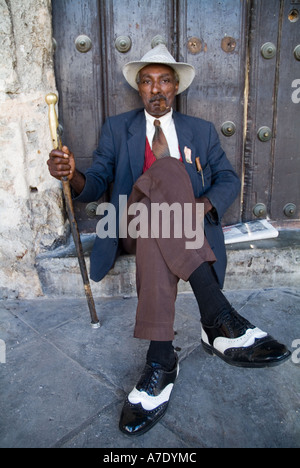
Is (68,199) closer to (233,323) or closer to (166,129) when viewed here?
(166,129)

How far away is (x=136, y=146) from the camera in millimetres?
1999

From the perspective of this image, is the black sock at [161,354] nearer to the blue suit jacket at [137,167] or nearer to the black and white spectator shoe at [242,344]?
the black and white spectator shoe at [242,344]

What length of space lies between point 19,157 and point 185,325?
4.16ft

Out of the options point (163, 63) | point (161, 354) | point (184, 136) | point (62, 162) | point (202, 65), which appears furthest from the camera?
point (202, 65)

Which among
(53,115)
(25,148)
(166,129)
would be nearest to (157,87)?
(166,129)

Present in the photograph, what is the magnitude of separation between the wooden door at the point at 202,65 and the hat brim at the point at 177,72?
13 cm

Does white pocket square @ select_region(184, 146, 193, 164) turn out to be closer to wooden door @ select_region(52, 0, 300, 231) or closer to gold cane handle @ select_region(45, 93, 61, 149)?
wooden door @ select_region(52, 0, 300, 231)

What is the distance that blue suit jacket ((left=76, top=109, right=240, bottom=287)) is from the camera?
6.34ft

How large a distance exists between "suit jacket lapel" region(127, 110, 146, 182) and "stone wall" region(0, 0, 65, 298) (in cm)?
47

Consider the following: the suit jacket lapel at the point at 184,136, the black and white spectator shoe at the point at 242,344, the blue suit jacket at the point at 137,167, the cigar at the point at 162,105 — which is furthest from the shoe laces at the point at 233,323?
the cigar at the point at 162,105

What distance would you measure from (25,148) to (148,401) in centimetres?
145

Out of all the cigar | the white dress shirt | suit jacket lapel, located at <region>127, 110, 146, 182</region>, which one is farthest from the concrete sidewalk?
the cigar
